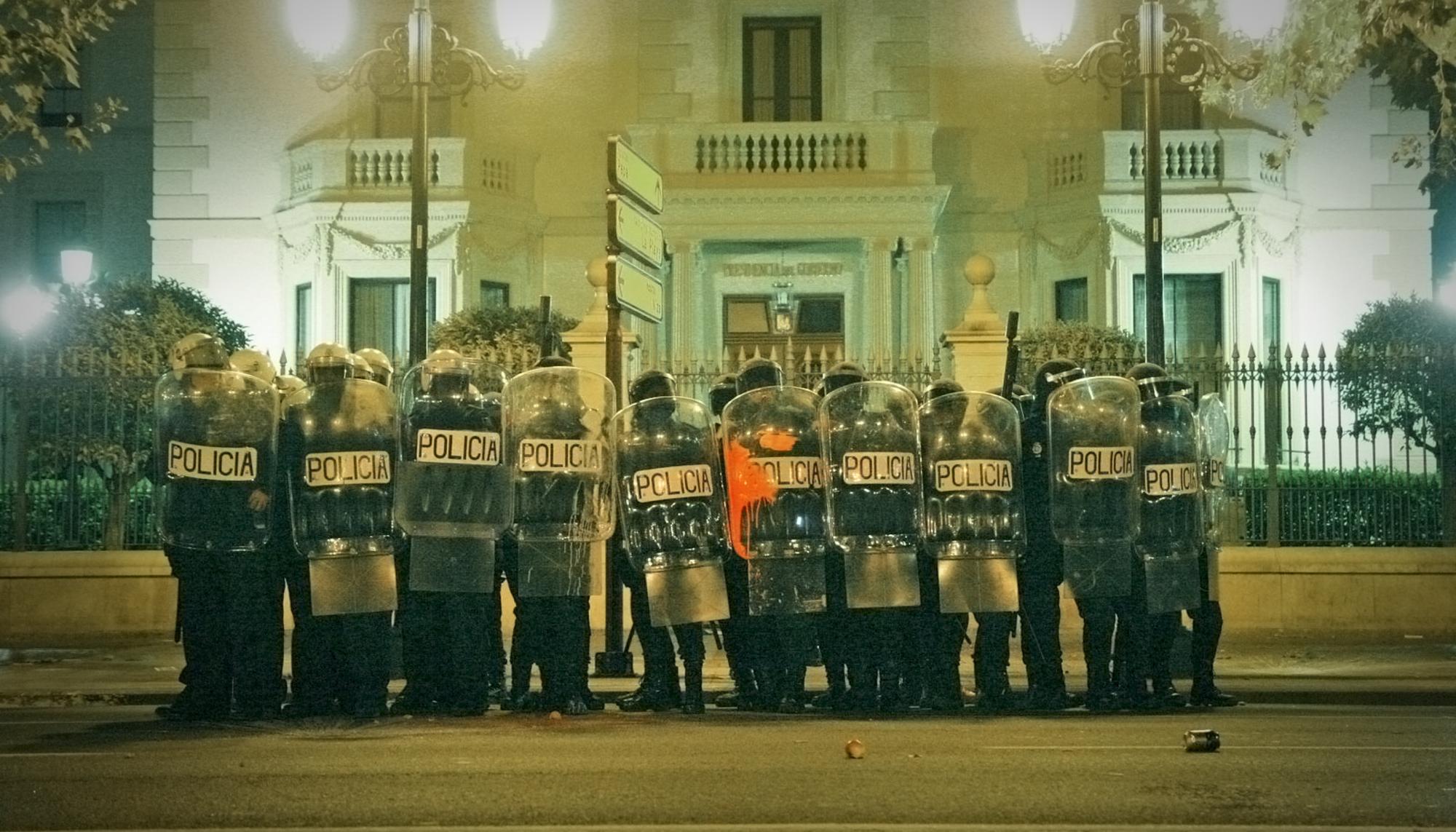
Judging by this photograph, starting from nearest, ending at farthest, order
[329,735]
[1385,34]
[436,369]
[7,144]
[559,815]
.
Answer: [559,815] → [329,735] → [436,369] → [1385,34] → [7,144]

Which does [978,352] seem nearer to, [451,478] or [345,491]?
[451,478]

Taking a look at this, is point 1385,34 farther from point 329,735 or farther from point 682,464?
point 329,735

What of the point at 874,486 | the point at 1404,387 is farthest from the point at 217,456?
the point at 1404,387

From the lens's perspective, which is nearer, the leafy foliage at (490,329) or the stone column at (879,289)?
the leafy foliage at (490,329)

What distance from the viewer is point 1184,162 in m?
23.0

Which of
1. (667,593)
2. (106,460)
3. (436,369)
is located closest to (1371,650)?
(667,593)

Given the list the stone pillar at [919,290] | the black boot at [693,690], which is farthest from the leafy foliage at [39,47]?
the stone pillar at [919,290]

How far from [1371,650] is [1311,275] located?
33.4 ft

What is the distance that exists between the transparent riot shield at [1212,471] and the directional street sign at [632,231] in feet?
12.8

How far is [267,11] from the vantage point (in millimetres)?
24531

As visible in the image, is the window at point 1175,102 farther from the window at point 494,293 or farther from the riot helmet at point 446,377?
the riot helmet at point 446,377

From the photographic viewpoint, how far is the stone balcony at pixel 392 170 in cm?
2302

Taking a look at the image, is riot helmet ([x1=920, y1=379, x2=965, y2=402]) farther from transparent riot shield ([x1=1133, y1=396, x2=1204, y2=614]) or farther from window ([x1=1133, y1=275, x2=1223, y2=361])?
window ([x1=1133, y1=275, x2=1223, y2=361])

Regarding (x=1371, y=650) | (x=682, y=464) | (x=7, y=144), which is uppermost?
(x=7, y=144)
